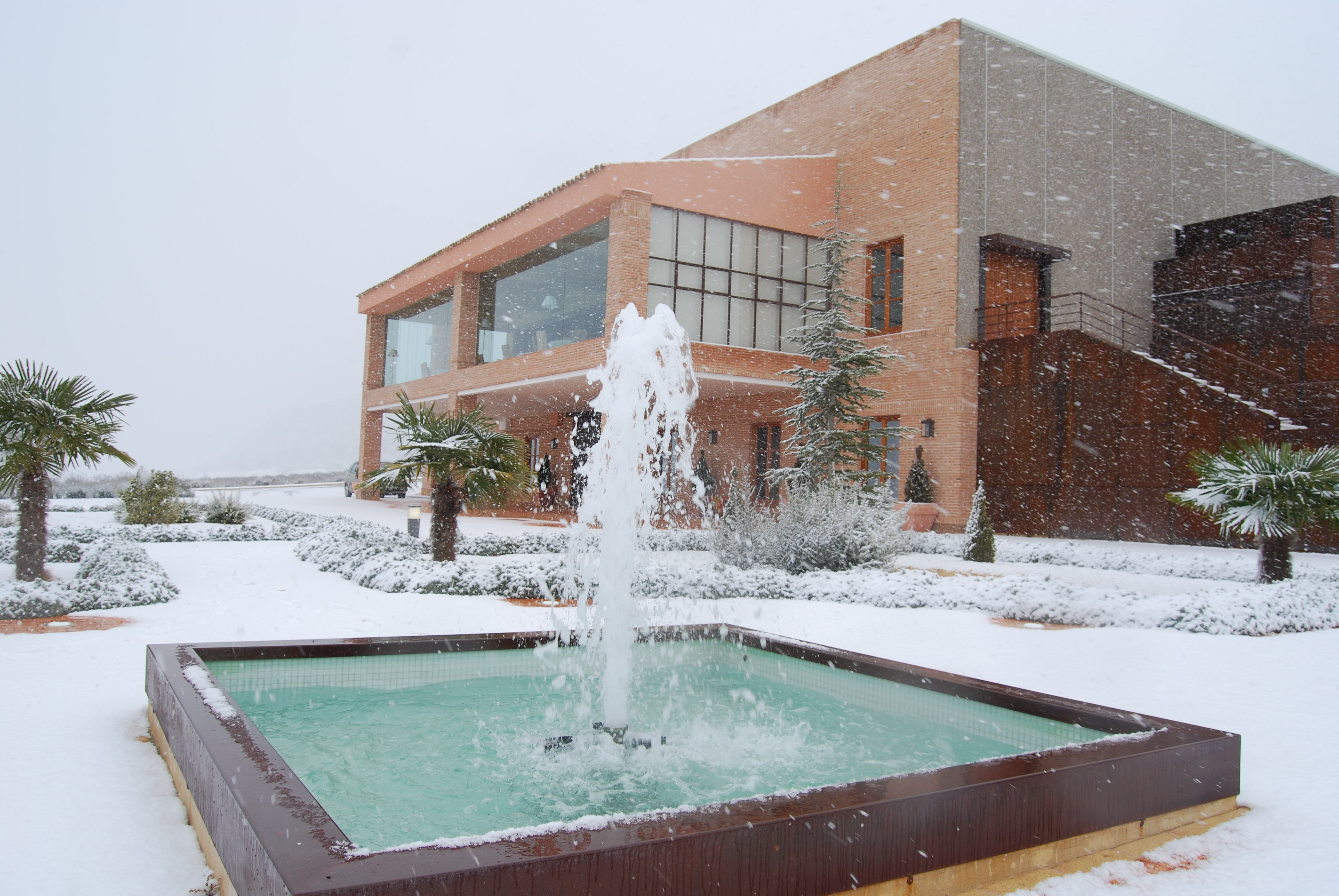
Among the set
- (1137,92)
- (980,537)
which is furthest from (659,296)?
(1137,92)

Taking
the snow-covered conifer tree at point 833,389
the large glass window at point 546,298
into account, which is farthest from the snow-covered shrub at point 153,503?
the snow-covered conifer tree at point 833,389

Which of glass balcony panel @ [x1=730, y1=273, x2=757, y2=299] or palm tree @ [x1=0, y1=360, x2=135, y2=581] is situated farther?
glass balcony panel @ [x1=730, y1=273, x2=757, y2=299]

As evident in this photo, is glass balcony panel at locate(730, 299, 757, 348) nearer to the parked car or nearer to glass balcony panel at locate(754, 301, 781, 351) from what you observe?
glass balcony panel at locate(754, 301, 781, 351)

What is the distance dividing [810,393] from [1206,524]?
757 cm

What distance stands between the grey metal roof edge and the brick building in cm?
10

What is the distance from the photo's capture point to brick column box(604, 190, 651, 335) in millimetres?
17750

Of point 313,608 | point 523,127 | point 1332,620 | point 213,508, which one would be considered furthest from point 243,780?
point 523,127

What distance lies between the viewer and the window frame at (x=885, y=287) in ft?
65.2

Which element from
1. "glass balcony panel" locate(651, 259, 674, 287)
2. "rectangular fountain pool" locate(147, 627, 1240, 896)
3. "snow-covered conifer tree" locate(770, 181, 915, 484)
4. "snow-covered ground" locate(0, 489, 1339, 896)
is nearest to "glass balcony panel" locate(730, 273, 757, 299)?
"glass balcony panel" locate(651, 259, 674, 287)

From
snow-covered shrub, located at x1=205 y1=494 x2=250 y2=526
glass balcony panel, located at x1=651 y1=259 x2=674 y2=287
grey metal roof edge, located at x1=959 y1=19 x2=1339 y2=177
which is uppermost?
grey metal roof edge, located at x1=959 y1=19 x2=1339 y2=177

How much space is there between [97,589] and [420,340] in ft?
72.3

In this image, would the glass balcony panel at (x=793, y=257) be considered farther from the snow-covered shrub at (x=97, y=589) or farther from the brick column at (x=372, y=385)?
the brick column at (x=372, y=385)

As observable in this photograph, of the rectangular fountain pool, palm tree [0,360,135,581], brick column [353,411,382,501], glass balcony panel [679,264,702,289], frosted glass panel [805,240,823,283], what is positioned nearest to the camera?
the rectangular fountain pool

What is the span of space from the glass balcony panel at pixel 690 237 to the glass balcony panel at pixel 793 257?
2.40m
